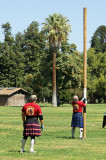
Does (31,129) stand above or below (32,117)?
below

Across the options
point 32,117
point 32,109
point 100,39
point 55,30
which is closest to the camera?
point 32,109

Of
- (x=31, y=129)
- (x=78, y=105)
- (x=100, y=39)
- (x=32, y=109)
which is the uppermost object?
(x=100, y=39)

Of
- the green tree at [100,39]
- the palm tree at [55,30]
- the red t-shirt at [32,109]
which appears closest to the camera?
the red t-shirt at [32,109]

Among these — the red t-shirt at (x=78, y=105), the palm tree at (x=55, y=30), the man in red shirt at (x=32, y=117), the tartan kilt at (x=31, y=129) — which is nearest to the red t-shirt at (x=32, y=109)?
the man in red shirt at (x=32, y=117)

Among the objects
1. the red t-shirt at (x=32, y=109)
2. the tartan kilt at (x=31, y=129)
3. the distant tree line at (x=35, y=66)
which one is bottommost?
the tartan kilt at (x=31, y=129)

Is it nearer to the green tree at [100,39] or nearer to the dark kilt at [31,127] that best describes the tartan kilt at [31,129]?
the dark kilt at [31,127]

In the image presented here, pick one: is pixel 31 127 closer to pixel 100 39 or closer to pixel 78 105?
pixel 78 105

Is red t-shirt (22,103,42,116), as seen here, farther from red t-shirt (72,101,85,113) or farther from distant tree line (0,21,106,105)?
distant tree line (0,21,106,105)

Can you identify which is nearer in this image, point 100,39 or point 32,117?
point 32,117

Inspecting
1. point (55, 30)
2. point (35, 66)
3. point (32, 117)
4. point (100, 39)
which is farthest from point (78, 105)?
point (100, 39)

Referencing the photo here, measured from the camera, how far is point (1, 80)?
367ft

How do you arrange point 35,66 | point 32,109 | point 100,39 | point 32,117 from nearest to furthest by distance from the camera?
1. point 32,109
2. point 32,117
3. point 35,66
4. point 100,39

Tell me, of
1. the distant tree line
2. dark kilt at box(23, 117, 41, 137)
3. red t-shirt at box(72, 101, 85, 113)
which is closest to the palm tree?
the distant tree line

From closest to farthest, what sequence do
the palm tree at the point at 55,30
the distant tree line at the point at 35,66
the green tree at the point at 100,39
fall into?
the palm tree at the point at 55,30
the distant tree line at the point at 35,66
the green tree at the point at 100,39
